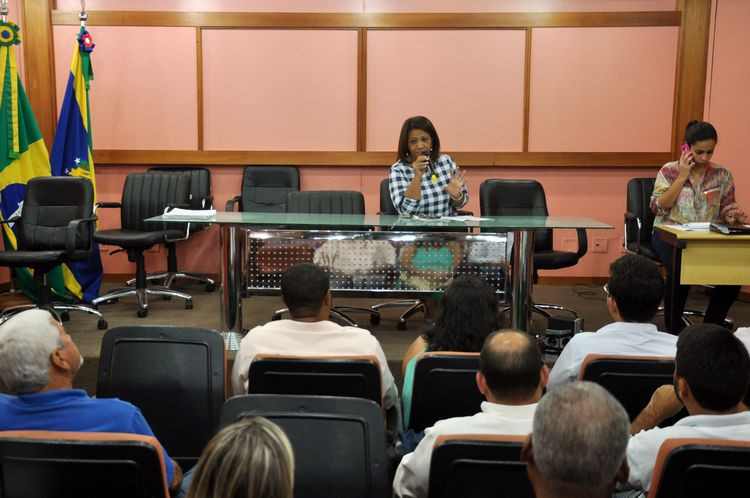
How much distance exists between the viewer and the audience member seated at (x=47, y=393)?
5.88ft

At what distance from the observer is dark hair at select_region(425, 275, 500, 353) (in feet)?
8.50

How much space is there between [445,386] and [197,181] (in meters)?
4.74

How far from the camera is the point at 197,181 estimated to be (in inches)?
262

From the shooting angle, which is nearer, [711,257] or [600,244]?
[711,257]

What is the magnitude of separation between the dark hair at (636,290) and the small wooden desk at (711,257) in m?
1.73

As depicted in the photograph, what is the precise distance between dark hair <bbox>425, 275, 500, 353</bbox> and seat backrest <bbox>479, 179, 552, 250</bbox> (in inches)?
112

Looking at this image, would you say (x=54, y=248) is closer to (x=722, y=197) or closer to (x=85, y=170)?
(x=85, y=170)

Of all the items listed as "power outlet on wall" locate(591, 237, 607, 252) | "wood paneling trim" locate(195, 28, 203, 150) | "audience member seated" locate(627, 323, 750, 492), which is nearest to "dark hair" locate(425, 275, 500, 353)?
"audience member seated" locate(627, 323, 750, 492)

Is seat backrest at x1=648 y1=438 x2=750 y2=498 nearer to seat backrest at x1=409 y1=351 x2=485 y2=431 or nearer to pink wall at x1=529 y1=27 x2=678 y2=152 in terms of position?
seat backrest at x1=409 y1=351 x2=485 y2=431

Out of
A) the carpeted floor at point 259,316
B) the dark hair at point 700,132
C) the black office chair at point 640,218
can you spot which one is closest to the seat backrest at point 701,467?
the carpeted floor at point 259,316

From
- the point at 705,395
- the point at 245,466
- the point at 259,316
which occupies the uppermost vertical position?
the point at 245,466

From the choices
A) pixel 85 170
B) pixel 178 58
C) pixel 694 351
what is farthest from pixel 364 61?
pixel 694 351

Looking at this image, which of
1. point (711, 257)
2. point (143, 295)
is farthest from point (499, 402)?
point (143, 295)

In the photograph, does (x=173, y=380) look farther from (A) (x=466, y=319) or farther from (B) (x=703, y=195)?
(B) (x=703, y=195)
